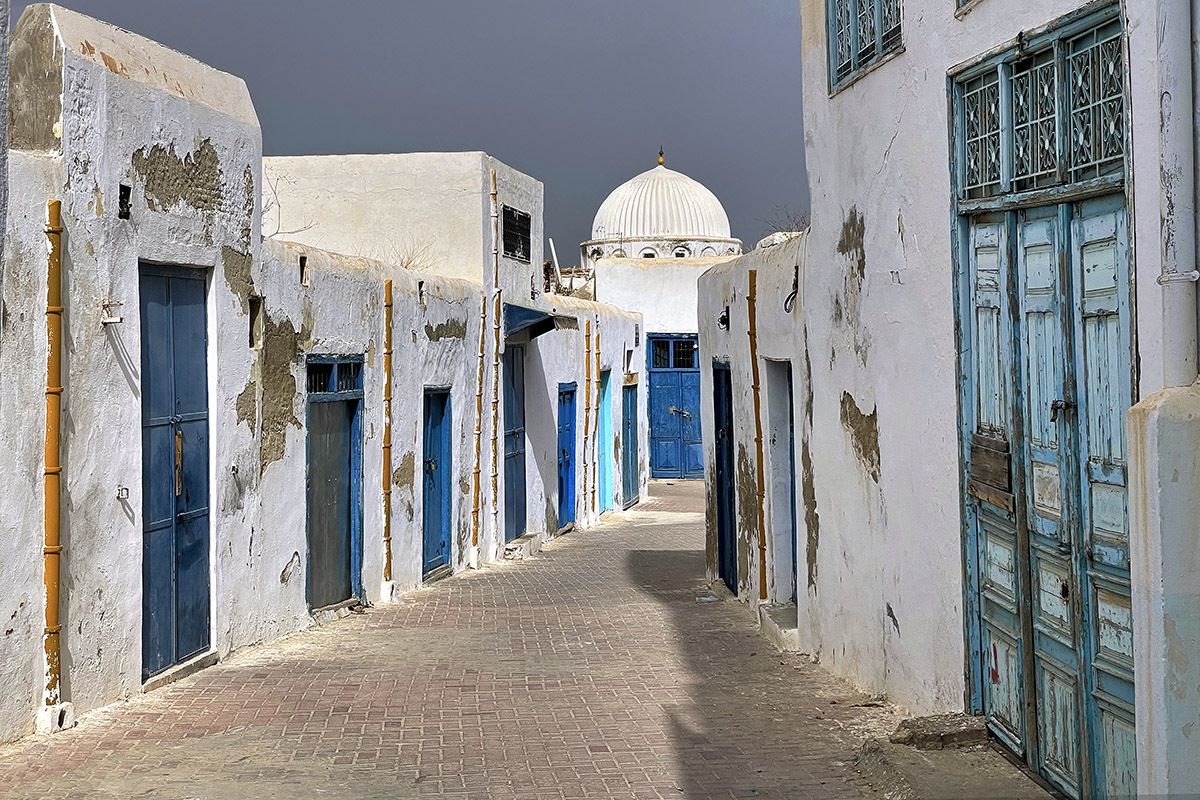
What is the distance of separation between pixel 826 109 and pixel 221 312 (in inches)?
156

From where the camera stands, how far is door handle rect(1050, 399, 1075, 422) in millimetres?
4348

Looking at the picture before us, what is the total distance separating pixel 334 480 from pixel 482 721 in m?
3.98

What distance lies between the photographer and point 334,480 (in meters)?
10.1

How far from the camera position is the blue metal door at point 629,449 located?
890 inches

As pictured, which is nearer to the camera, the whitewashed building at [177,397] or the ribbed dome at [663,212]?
the whitewashed building at [177,397]

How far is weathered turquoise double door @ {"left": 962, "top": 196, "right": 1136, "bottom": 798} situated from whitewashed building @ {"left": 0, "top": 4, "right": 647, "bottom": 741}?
4359 mm

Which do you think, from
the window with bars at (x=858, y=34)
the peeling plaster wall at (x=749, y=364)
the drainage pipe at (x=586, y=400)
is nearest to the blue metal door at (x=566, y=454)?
the drainage pipe at (x=586, y=400)

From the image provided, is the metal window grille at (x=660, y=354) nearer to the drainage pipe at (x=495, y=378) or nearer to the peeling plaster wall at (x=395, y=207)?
the peeling plaster wall at (x=395, y=207)

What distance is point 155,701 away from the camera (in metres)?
6.91

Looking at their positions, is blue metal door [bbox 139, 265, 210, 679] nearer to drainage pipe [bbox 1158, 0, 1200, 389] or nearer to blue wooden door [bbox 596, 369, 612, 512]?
drainage pipe [bbox 1158, 0, 1200, 389]

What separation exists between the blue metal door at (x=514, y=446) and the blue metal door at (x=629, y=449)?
587 cm

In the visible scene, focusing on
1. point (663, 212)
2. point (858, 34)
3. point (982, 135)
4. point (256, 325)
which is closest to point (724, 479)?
point (256, 325)

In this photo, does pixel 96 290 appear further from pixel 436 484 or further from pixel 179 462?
pixel 436 484

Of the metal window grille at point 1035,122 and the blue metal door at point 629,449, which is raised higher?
the metal window grille at point 1035,122
